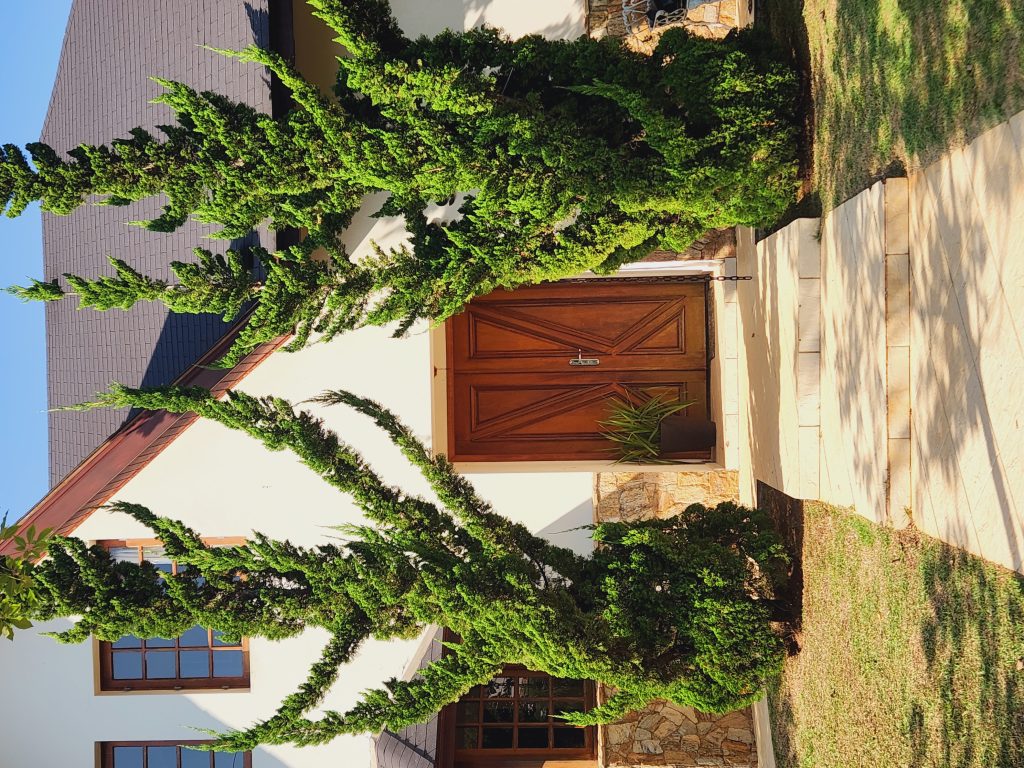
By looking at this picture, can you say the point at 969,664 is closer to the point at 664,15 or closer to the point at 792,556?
the point at 792,556

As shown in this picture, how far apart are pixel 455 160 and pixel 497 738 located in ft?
25.3

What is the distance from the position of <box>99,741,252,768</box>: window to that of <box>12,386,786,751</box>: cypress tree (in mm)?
5252

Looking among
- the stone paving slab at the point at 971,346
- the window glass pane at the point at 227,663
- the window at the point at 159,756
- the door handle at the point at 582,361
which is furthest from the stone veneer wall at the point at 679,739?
the stone paving slab at the point at 971,346

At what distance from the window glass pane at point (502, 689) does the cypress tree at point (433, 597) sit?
373cm

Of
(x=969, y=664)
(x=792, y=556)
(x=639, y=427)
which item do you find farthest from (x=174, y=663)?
(x=969, y=664)

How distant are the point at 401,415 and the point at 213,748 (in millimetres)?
5012

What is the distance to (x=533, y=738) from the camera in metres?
11.1

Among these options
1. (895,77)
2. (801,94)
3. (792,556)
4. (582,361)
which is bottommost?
(792,556)

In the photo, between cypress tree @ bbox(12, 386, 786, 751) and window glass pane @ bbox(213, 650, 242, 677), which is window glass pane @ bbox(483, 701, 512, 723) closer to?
window glass pane @ bbox(213, 650, 242, 677)

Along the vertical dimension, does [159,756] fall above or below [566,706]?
below

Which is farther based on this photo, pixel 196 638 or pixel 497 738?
pixel 196 638

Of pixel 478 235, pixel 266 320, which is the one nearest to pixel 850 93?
pixel 478 235

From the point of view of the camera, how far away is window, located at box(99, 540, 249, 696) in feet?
37.7

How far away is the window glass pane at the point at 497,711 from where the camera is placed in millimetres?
11125
